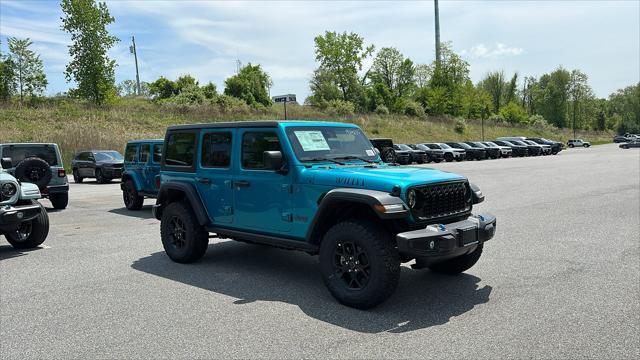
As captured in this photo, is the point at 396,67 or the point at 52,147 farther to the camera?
the point at 396,67

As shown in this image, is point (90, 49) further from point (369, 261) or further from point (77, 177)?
point (369, 261)

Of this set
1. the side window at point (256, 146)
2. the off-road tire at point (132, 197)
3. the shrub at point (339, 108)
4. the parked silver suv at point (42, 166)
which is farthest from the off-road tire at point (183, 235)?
the shrub at point (339, 108)

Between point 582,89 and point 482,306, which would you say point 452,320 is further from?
point 582,89

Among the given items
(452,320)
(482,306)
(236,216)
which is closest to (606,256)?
(482,306)

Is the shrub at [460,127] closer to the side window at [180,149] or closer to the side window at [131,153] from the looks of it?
the side window at [131,153]

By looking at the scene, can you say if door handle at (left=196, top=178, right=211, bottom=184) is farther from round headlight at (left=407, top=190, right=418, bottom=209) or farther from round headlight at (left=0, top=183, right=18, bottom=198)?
round headlight at (left=0, top=183, right=18, bottom=198)

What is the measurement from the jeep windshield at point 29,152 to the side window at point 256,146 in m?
8.75

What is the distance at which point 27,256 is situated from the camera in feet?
25.5

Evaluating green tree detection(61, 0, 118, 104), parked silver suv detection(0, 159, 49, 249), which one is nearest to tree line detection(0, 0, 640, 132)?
green tree detection(61, 0, 118, 104)

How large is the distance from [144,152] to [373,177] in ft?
31.3

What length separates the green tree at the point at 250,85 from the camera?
2544 inches

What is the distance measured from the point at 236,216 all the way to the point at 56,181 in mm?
9009

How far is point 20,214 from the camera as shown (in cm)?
754

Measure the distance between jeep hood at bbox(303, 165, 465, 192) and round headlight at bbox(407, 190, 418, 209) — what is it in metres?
0.08
